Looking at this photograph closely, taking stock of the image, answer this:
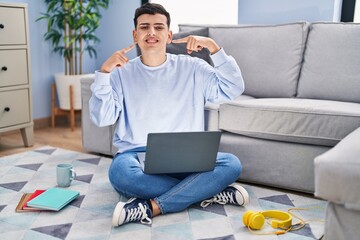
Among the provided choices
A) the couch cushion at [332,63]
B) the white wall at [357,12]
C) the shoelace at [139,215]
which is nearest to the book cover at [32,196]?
the shoelace at [139,215]

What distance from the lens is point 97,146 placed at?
2744mm

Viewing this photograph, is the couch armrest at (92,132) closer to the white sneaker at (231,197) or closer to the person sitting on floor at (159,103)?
the person sitting on floor at (159,103)

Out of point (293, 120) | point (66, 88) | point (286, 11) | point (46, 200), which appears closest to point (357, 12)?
point (286, 11)

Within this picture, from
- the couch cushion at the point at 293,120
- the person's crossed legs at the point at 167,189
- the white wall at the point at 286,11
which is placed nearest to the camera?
the person's crossed legs at the point at 167,189

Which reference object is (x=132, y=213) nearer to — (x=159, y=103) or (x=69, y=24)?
(x=159, y=103)

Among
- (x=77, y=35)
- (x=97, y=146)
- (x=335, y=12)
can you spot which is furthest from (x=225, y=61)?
(x=77, y=35)

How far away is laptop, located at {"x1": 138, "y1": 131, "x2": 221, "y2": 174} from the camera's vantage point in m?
1.73

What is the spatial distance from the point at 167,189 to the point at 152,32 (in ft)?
2.24

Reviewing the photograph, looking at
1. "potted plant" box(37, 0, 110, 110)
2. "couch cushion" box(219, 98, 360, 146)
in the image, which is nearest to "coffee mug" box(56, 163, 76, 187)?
"couch cushion" box(219, 98, 360, 146)

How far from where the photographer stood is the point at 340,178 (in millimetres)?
1343

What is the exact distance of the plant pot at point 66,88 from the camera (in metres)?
3.52

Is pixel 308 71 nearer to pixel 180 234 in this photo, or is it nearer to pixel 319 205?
pixel 319 205

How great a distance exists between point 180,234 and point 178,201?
0.59 ft

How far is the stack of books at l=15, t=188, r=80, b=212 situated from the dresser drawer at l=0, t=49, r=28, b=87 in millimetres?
1027
